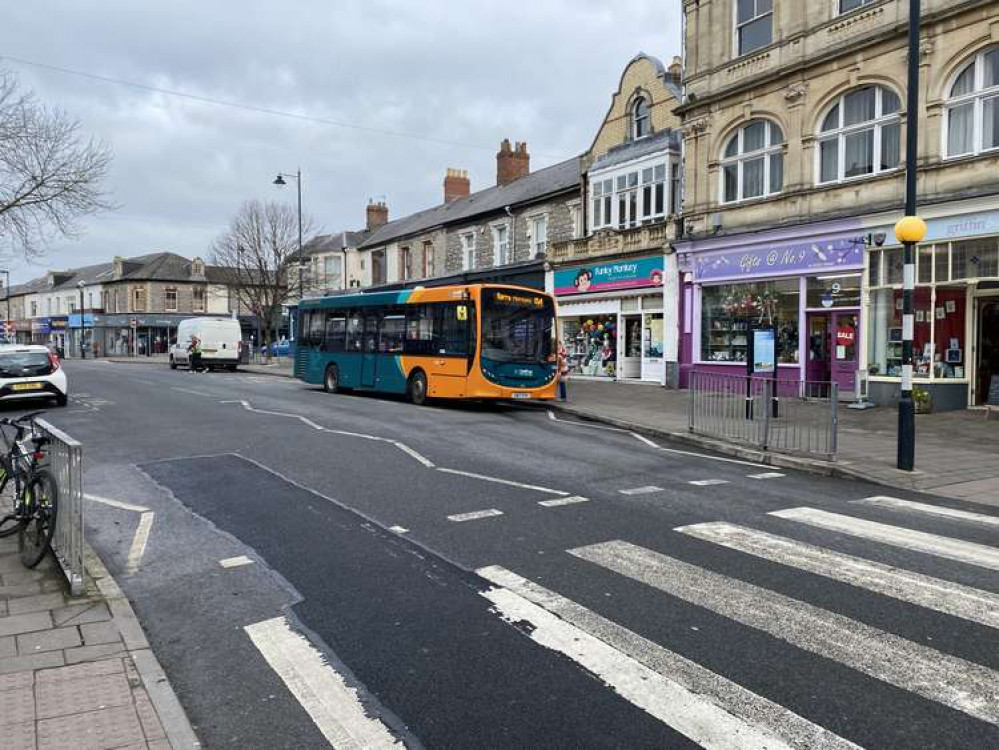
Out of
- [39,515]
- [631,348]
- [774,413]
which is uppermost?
[631,348]

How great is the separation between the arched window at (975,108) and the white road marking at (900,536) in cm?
1223

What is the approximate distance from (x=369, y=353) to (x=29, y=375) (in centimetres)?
821

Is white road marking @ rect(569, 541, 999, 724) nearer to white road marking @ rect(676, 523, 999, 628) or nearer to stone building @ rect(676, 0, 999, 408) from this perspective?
white road marking @ rect(676, 523, 999, 628)

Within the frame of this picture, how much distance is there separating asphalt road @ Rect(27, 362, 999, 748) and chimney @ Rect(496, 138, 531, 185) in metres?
30.3

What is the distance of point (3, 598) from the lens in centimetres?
488

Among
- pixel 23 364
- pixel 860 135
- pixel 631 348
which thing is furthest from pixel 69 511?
pixel 631 348

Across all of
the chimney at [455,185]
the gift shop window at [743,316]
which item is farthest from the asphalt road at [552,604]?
the chimney at [455,185]

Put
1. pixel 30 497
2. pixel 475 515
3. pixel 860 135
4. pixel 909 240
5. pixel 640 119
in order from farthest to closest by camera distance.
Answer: pixel 640 119, pixel 860 135, pixel 909 240, pixel 475 515, pixel 30 497

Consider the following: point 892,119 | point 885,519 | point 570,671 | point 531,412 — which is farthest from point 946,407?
point 570,671

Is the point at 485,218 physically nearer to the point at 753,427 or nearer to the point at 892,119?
the point at 892,119

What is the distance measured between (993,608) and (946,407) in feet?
43.6

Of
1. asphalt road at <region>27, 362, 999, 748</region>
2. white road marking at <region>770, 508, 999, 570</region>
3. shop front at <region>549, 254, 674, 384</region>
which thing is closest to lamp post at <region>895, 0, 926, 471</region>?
asphalt road at <region>27, 362, 999, 748</region>

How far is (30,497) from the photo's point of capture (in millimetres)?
5816

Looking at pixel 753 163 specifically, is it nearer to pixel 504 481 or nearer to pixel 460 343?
pixel 460 343
